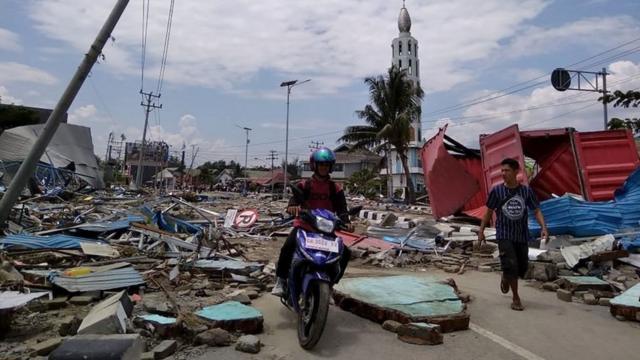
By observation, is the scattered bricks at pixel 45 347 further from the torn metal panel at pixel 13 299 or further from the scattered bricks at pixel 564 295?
the scattered bricks at pixel 564 295

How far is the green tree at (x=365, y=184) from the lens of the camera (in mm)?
46062

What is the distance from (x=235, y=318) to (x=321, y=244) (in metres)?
1.13

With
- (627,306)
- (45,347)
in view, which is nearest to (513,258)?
(627,306)

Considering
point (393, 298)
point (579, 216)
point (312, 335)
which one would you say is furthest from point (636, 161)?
point (312, 335)

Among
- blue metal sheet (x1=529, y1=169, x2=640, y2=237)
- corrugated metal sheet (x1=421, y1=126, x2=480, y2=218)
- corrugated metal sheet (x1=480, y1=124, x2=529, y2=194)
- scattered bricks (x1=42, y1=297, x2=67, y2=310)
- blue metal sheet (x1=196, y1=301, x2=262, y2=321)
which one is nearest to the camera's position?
blue metal sheet (x1=196, y1=301, x2=262, y2=321)

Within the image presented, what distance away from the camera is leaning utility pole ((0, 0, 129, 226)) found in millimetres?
8414

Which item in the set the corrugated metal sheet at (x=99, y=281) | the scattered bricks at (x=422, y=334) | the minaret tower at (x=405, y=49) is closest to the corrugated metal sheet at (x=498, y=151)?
the scattered bricks at (x=422, y=334)

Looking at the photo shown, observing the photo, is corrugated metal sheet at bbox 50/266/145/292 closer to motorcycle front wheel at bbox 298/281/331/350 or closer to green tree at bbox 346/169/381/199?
motorcycle front wheel at bbox 298/281/331/350

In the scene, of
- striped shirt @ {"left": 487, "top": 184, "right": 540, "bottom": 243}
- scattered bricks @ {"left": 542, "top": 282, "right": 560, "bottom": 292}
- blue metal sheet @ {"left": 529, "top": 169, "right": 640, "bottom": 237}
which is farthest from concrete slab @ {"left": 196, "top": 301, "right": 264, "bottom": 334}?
blue metal sheet @ {"left": 529, "top": 169, "right": 640, "bottom": 237}

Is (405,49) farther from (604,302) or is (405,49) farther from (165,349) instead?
(165,349)

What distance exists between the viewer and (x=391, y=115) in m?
33.6

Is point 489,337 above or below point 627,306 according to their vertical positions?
below

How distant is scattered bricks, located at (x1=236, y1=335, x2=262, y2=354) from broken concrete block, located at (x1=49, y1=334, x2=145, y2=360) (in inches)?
31.9

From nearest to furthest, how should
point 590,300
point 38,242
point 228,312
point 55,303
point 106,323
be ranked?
1. point 106,323
2. point 228,312
3. point 55,303
4. point 590,300
5. point 38,242
